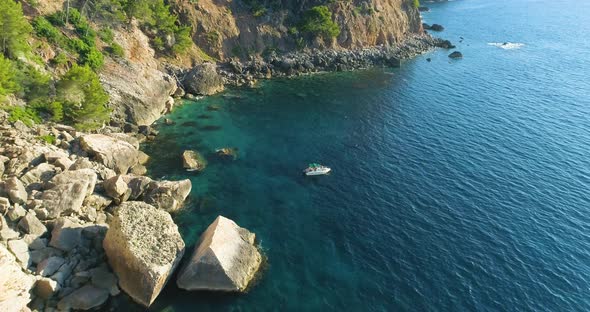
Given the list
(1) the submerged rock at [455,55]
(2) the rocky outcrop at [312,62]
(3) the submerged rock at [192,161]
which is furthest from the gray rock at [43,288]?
(1) the submerged rock at [455,55]

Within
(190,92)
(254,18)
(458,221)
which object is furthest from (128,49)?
(458,221)

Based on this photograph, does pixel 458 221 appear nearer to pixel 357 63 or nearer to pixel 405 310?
pixel 405 310

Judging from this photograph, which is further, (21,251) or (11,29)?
(11,29)

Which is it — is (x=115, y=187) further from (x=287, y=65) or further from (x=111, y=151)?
(x=287, y=65)

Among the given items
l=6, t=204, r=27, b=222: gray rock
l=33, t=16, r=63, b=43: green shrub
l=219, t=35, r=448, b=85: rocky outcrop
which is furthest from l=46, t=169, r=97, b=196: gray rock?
l=219, t=35, r=448, b=85: rocky outcrop

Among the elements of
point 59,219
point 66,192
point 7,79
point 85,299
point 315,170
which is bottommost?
point 315,170

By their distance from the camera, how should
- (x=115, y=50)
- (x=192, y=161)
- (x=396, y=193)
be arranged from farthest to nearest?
(x=115, y=50) → (x=192, y=161) → (x=396, y=193)

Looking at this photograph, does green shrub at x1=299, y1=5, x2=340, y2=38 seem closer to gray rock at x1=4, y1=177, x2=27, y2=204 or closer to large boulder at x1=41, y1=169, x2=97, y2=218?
large boulder at x1=41, y1=169, x2=97, y2=218

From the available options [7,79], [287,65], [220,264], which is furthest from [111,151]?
[287,65]
